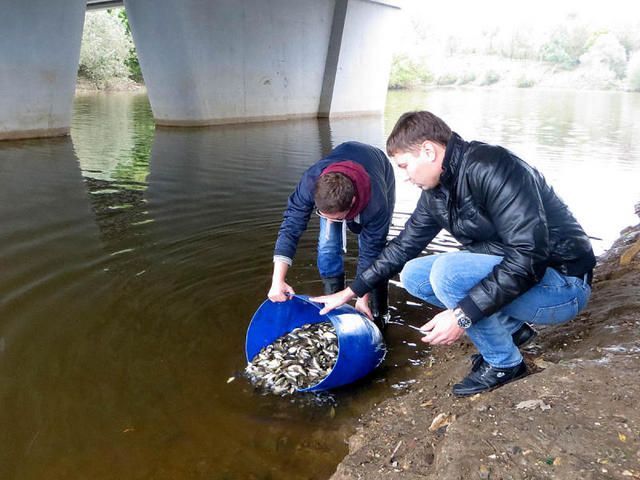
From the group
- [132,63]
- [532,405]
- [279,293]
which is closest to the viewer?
[532,405]

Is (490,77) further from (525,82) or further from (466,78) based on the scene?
(525,82)

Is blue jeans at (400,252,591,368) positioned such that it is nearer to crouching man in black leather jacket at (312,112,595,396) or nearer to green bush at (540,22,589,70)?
crouching man in black leather jacket at (312,112,595,396)

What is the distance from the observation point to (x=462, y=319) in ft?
8.59

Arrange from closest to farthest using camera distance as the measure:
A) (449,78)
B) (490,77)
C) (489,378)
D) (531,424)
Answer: (531,424) < (489,378) < (449,78) < (490,77)

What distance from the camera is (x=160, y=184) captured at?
31.9 feet

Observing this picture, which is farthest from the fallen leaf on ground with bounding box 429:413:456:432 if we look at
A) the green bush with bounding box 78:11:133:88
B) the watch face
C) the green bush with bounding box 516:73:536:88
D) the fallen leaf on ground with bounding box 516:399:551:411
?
the green bush with bounding box 516:73:536:88

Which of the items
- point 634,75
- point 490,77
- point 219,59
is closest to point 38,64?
point 219,59

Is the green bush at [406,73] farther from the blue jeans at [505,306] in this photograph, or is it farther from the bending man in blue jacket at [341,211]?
the blue jeans at [505,306]

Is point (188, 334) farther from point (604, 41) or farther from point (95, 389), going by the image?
point (604, 41)

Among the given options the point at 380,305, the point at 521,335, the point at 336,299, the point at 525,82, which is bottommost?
the point at 380,305

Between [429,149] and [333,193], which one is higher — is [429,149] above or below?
above

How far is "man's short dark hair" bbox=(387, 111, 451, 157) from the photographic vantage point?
257 cm

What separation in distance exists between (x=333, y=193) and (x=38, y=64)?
1464 cm

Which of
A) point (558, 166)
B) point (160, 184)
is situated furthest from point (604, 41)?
point (160, 184)
